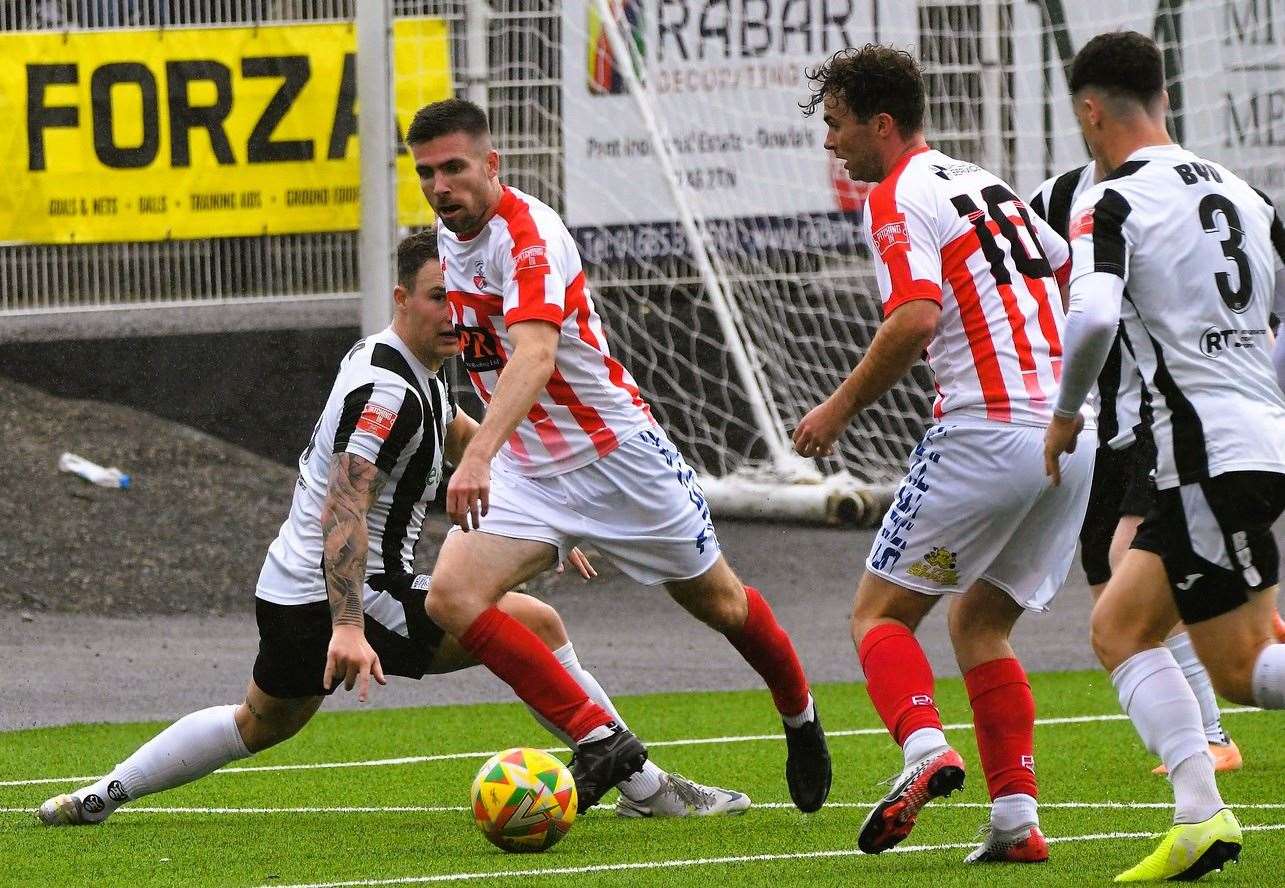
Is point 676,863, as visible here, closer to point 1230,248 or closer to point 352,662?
point 352,662

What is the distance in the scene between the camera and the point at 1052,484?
17.7 feet

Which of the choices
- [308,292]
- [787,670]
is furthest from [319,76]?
[787,670]

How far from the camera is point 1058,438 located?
199 inches

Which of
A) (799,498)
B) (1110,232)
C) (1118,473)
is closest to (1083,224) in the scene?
(1110,232)

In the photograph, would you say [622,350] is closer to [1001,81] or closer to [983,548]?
[1001,81]

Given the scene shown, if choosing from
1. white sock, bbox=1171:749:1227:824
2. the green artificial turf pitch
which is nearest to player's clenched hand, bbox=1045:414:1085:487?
white sock, bbox=1171:749:1227:824

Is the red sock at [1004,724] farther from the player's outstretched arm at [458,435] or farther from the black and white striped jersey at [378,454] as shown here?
the player's outstretched arm at [458,435]

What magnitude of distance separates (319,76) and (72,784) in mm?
8180

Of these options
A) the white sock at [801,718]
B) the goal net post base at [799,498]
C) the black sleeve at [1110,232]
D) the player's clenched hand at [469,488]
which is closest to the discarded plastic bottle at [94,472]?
the goal net post base at [799,498]

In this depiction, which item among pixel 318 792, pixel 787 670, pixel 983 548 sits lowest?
pixel 318 792

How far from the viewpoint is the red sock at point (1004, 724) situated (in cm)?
554

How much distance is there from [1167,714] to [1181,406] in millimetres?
759

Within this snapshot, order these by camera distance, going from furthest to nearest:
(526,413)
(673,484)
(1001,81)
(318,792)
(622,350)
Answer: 1. (622,350)
2. (1001,81)
3. (318,792)
4. (673,484)
5. (526,413)

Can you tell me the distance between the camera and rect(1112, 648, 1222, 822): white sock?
16.3ft
